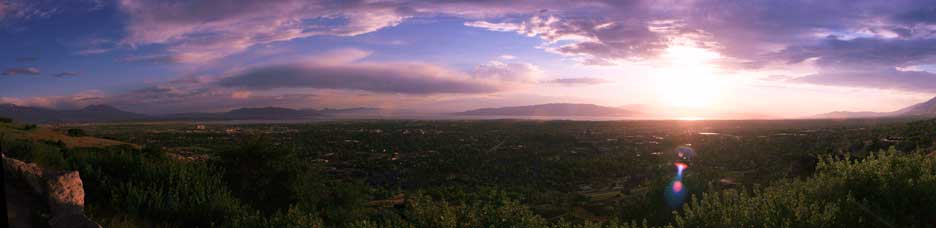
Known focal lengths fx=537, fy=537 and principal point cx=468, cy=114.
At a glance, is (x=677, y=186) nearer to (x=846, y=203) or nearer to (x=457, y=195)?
(x=846, y=203)

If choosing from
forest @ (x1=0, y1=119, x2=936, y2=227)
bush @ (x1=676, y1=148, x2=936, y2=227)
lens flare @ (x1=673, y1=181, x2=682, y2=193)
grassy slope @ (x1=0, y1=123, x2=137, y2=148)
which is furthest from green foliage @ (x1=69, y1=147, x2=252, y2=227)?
grassy slope @ (x1=0, y1=123, x2=137, y2=148)

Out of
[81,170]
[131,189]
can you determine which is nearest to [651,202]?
[131,189]

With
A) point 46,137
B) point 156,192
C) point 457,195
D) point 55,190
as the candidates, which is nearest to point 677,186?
point 457,195

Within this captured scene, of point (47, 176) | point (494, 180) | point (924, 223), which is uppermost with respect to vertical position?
point (47, 176)

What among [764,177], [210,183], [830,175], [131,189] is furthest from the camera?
[764,177]

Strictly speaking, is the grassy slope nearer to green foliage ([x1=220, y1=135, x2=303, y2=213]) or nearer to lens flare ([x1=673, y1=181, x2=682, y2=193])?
green foliage ([x1=220, y1=135, x2=303, y2=213])

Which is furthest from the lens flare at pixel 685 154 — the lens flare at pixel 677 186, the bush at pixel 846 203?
the bush at pixel 846 203

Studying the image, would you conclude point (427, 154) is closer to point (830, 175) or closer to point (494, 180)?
point (494, 180)

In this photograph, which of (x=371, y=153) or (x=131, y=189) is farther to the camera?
(x=371, y=153)
